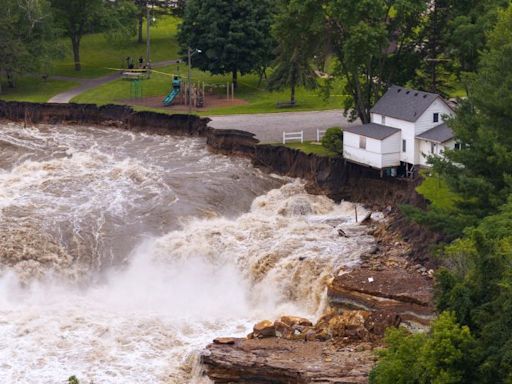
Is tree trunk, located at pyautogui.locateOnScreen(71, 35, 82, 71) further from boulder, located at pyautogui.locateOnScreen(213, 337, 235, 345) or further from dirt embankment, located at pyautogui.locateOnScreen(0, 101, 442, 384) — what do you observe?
boulder, located at pyautogui.locateOnScreen(213, 337, 235, 345)

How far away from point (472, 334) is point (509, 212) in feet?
30.9

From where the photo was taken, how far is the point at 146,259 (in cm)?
5200

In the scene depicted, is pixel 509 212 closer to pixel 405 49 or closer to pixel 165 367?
pixel 165 367

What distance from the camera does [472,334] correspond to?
113 ft

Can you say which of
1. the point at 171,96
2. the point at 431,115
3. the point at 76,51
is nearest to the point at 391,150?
the point at 431,115

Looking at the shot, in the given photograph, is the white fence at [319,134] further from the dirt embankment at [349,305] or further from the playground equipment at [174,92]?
the playground equipment at [174,92]

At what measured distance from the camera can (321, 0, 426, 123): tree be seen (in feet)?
→ 202

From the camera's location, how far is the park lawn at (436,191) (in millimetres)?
51594

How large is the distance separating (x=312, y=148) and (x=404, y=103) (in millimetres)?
6972

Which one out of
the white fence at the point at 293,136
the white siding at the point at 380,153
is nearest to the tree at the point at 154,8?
the white fence at the point at 293,136

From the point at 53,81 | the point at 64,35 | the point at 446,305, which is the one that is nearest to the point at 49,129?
the point at 53,81

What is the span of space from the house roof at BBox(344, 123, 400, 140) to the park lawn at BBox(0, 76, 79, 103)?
27896mm

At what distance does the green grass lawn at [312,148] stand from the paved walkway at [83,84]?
833 inches

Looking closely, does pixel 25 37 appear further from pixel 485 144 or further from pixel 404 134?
pixel 485 144
